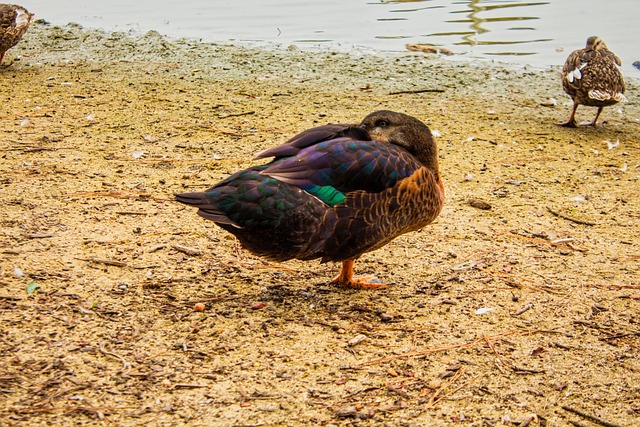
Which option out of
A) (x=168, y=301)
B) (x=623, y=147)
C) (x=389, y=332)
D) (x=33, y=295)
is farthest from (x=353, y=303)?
(x=623, y=147)

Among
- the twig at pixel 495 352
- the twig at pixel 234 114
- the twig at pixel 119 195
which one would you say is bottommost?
the twig at pixel 495 352

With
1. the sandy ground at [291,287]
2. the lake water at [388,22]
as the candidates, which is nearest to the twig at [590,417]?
the sandy ground at [291,287]

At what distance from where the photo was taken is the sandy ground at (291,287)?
315 centimetres

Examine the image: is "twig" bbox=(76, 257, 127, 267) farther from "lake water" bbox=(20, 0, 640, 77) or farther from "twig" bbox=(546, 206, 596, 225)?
"lake water" bbox=(20, 0, 640, 77)

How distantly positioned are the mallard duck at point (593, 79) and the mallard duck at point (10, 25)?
628 cm

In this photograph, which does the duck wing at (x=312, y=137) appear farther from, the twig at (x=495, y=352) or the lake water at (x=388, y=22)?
the lake water at (x=388, y=22)

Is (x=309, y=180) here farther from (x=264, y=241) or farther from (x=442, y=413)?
(x=442, y=413)

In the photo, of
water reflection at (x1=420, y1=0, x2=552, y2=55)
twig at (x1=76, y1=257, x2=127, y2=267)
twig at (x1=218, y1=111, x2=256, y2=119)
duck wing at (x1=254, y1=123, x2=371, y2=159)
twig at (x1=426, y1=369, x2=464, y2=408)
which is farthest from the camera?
water reflection at (x1=420, y1=0, x2=552, y2=55)

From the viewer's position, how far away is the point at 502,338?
3770mm

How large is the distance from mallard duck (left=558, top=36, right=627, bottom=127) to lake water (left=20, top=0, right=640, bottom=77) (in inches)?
73.5

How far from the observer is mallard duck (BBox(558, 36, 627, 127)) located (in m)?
7.58

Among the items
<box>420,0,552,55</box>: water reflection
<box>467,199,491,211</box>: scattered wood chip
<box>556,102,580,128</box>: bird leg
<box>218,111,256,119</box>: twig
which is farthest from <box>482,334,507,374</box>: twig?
<box>420,0,552,55</box>: water reflection

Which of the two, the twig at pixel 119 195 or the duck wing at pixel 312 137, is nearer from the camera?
the duck wing at pixel 312 137

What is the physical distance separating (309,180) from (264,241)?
15.4 inches
